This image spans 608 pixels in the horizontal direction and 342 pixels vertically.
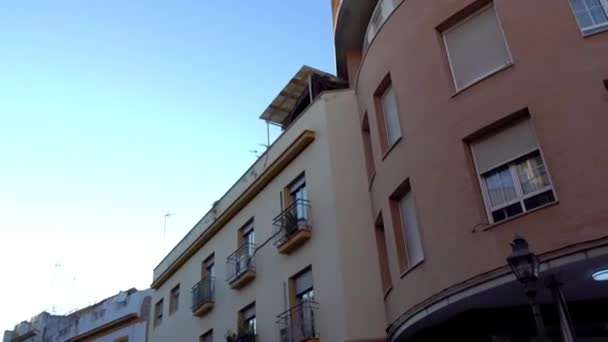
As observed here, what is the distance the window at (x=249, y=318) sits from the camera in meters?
18.8

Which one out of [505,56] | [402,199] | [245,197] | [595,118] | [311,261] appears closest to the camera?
[595,118]

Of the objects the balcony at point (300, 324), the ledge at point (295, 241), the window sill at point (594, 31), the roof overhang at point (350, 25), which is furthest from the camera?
the roof overhang at point (350, 25)

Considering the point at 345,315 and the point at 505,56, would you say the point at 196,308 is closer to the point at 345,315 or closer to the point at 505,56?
the point at 345,315

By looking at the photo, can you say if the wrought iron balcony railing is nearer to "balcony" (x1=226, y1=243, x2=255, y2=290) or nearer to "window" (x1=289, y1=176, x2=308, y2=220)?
"balcony" (x1=226, y1=243, x2=255, y2=290)

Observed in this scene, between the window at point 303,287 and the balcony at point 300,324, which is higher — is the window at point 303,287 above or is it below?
above

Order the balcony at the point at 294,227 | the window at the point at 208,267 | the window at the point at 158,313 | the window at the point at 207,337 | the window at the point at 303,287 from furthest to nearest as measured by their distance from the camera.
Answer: the window at the point at 158,313, the window at the point at 208,267, the window at the point at 207,337, the balcony at the point at 294,227, the window at the point at 303,287

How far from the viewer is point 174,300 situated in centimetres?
2608

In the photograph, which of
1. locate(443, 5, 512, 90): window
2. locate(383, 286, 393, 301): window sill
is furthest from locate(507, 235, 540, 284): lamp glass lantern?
locate(383, 286, 393, 301): window sill

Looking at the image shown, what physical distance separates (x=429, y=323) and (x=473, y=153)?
342 centimetres

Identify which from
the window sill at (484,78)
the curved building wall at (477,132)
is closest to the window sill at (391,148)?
the curved building wall at (477,132)

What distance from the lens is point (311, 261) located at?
16359mm

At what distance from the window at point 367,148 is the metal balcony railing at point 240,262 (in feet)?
17.6

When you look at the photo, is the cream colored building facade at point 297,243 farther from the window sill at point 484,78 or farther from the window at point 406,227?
the window sill at point 484,78

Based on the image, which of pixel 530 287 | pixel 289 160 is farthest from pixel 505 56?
pixel 289 160
